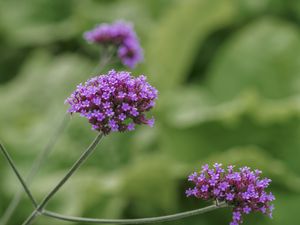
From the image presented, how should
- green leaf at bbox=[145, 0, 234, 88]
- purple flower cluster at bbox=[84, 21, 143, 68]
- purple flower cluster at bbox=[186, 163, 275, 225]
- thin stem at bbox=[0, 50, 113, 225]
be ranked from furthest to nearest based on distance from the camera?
green leaf at bbox=[145, 0, 234, 88], purple flower cluster at bbox=[84, 21, 143, 68], thin stem at bbox=[0, 50, 113, 225], purple flower cluster at bbox=[186, 163, 275, 225]

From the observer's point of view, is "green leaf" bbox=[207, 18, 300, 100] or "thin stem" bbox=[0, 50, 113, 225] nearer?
"thin stem" bbox=[0, 50, 113, 225]

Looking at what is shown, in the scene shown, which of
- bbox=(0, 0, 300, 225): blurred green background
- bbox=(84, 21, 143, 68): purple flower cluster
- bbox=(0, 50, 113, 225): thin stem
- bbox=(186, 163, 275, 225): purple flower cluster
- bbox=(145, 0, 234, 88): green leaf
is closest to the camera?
bbox=(186, 163, 275, 225): purple flower cluster

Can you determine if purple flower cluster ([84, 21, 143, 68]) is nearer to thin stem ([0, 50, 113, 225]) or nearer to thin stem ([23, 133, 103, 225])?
thin stem ([0, 50, 113, 225])

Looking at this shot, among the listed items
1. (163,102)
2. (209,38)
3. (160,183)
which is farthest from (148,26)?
(160,183)

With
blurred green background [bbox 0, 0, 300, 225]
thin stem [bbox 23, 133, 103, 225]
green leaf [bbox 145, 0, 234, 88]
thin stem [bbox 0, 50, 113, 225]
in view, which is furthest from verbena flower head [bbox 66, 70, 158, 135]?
green leaf [bbox 145, 0, 234, 88]

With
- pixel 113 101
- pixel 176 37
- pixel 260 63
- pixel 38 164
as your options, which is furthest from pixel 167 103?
pixel 113 101

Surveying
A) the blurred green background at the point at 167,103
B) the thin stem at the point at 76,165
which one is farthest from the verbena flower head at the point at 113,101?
the blurred green background at the point at 167,103
